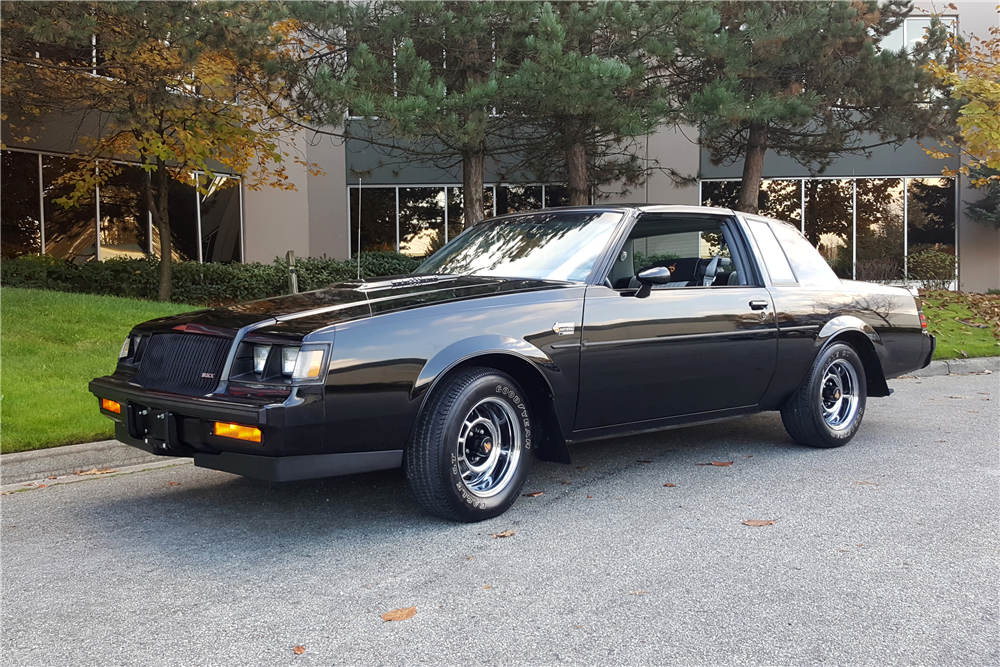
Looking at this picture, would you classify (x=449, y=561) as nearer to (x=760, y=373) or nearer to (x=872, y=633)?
(x=872, y=633)

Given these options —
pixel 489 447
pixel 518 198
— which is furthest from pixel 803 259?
pixel 518 198

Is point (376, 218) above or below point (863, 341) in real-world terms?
above

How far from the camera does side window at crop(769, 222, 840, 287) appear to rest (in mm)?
6422

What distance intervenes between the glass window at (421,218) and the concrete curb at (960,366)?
13677 millimetres

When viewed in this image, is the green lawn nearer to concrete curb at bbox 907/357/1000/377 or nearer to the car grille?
concrete curb at bbox 907/357/1000/377

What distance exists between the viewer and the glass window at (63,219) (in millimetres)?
16609

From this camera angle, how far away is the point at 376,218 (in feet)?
74.2

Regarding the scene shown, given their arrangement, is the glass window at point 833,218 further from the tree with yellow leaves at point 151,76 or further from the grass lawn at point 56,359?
the grass lawn at point 56,359

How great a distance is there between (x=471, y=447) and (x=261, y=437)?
1.14 meters

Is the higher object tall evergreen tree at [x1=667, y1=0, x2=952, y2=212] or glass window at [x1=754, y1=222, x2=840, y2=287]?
tall evergreen tree at [x1=667, y1=0, x2=952, y2=212]

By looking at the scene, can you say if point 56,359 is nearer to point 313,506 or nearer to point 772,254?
point 313,506

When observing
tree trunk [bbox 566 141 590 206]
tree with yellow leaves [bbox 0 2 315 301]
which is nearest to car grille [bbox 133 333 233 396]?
tree with yellow leaves [bbox 0 2 315 301]

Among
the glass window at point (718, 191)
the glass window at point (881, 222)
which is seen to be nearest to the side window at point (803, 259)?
the glass window at point (718, 191)

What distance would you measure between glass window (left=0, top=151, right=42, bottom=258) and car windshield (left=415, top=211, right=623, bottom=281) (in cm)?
1286
